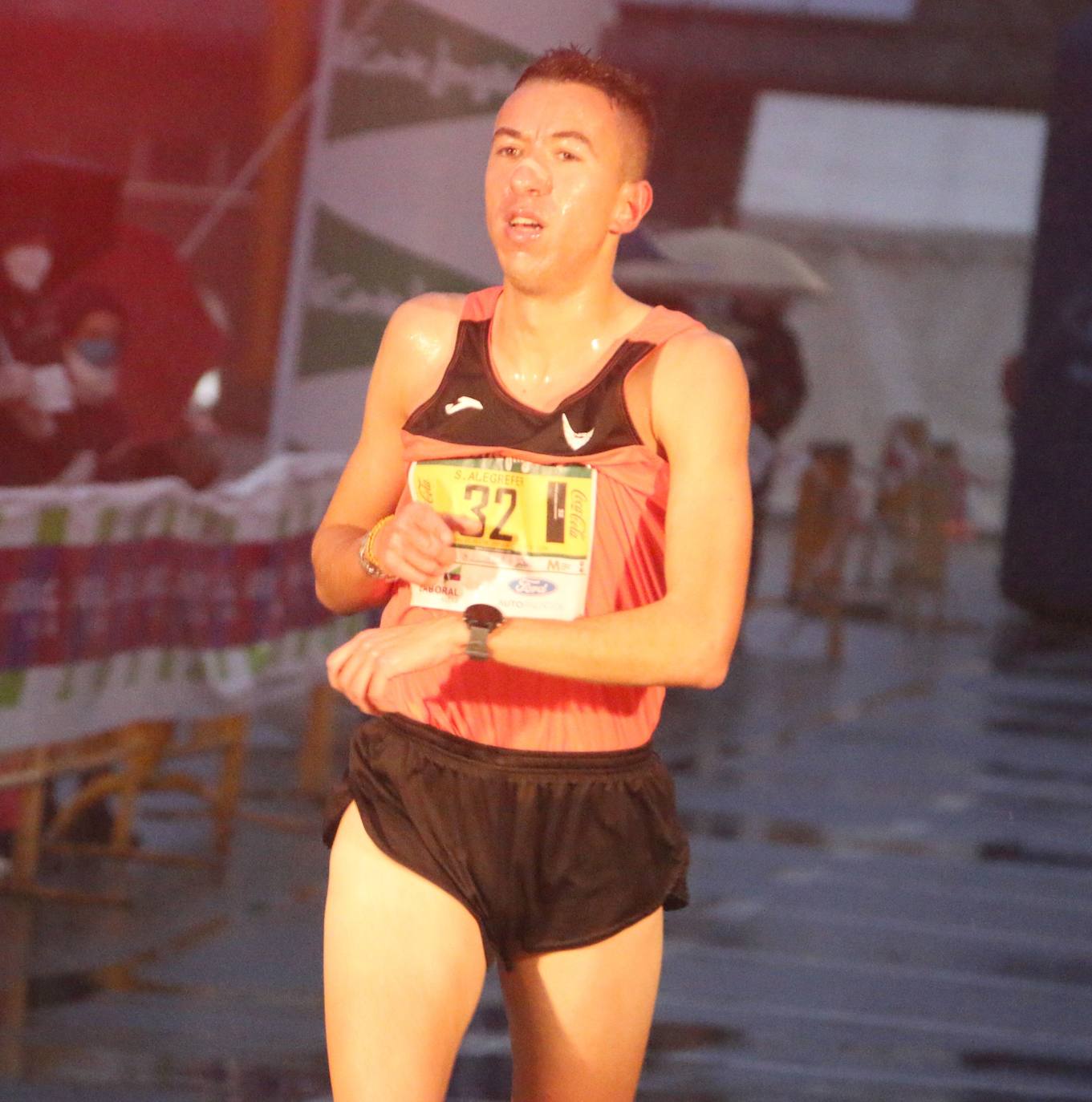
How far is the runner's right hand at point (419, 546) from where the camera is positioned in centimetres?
300

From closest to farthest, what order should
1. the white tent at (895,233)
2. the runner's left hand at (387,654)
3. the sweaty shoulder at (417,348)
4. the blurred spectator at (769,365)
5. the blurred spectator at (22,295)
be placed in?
the runner's left hand at (387,654) → the sweaty shoulder at (417,348) → the blurred spectator at (22,295) → the blurred spectator at (769,365) → the white tent at (895,233)

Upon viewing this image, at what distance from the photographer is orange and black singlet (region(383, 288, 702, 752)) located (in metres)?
3.16

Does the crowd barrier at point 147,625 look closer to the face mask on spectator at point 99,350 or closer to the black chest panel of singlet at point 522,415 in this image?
the face mask on spectator at point 99,350

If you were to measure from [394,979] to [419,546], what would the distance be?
0.60 m

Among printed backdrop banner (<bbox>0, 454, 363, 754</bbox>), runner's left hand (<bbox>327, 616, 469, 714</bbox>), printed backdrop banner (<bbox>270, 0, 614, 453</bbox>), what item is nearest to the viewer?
runner's left hand (<bbox>327, 616, 469, 714</bbox>)

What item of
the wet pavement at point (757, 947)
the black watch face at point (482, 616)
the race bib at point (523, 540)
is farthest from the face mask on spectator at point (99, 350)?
the black watch face at point (482, 616)

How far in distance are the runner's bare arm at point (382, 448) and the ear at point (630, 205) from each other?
27 centimetres

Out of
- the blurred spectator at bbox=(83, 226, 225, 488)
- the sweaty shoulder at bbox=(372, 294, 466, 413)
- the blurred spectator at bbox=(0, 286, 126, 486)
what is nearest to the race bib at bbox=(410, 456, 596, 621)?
the sweaty shoulder at bbox=(372, 294, 466, 413)

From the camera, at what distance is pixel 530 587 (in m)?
3.16

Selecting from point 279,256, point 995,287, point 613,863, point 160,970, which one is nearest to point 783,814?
point 160,970

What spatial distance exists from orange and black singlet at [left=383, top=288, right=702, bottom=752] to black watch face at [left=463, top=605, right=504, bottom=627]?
0.07 meters

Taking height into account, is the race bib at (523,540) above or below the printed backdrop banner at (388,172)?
below

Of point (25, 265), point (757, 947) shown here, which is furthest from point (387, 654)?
point (25, 265)

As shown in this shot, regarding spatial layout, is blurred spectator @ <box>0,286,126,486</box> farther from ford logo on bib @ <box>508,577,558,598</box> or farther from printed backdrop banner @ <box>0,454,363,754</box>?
ford logo on bib @ <box>508,577,558,598</box>
